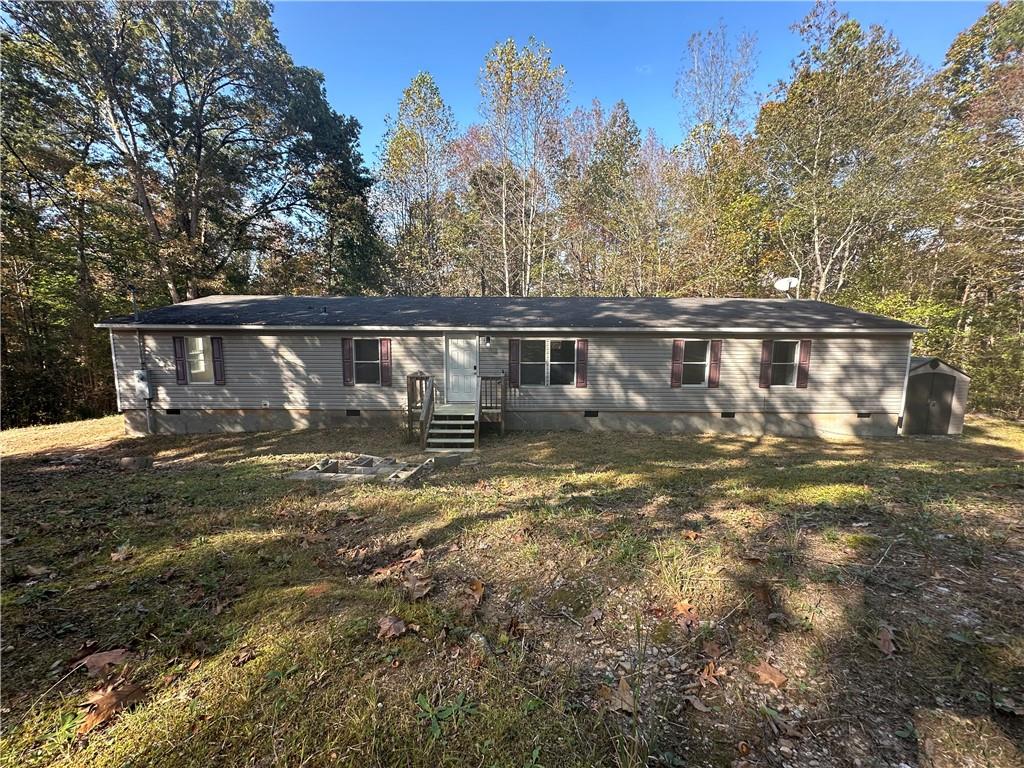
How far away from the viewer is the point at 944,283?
51.4ft

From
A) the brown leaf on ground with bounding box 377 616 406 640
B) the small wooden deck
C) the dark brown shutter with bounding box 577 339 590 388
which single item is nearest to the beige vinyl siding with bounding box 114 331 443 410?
the small wooden deck

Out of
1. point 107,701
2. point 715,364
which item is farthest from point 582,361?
point 107,701

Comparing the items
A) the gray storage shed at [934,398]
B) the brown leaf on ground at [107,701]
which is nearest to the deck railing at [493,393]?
the brown leaf on ground at [107,701]

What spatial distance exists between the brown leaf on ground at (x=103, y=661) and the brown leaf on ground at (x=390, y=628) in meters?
1.48

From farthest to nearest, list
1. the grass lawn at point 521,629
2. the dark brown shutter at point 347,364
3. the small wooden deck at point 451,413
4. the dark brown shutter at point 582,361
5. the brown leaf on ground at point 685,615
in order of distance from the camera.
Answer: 1. the dark brown shutter at point 347,364
2. the dark brown shutter at point 582,361
3. the small wooden deck at point 451,413
4. the brown leaf on ground at point 685,615
5. the grass lawn at point 521,629

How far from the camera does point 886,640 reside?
2.57 meters

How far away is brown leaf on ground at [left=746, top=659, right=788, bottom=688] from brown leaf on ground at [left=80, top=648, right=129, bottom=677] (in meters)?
3.77

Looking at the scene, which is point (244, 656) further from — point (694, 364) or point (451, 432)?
point (694, 364)

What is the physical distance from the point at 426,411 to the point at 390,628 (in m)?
6.92

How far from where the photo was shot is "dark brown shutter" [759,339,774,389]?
1070 cm

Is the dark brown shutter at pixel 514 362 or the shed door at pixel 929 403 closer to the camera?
the shed door at pixel 929 403

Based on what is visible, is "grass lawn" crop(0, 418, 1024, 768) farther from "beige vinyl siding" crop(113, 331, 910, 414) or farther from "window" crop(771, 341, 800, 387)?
"window" crop(771, 341, 800, 387)

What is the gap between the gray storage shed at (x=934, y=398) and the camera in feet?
35.0

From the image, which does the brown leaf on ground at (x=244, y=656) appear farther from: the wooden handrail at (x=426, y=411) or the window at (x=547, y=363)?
the window at (x=547, y=363)
